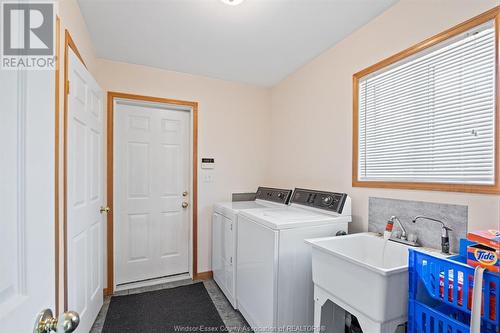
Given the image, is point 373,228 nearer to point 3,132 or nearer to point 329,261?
point 329,261

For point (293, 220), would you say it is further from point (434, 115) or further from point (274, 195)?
point (434, 115)

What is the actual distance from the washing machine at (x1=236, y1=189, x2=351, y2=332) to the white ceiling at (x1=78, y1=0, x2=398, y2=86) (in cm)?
137

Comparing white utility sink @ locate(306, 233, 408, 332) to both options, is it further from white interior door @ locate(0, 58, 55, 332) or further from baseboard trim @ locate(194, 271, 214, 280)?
baseboard trim @ locate(194, 271, 214, 280)

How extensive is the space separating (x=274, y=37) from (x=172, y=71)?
1.32 m

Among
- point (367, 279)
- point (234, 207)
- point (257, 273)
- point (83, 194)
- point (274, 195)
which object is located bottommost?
point (257, 273)

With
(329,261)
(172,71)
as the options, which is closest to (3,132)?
(329,261)

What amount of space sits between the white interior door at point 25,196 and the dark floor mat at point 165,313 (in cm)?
176

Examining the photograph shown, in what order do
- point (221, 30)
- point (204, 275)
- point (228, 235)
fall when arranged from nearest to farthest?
point (221, 30), point (228, 235), point (204, 275)

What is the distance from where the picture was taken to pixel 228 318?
7.02 ft

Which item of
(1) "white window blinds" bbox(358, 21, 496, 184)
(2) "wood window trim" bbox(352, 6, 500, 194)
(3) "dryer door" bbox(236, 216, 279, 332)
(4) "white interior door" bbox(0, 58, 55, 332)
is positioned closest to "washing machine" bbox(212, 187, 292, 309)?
(3) "dryer door" bbox(236, 216, 279, 332)

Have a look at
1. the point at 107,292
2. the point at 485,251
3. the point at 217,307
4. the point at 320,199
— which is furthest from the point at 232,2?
the point at 107,292

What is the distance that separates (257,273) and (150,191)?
1.62 metres

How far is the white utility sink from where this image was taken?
111cm

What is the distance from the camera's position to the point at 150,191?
2795mm
